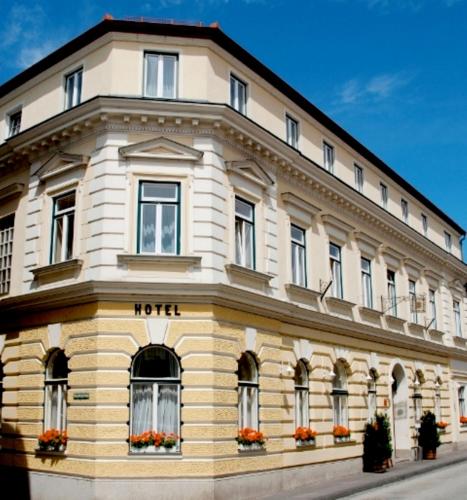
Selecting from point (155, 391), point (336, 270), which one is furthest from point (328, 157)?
point (155, 391)

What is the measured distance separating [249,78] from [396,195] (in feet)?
41.3

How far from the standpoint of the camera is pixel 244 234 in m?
18.1

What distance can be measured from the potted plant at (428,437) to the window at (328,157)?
11171 mm

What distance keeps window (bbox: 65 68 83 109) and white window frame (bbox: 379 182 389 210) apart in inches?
552

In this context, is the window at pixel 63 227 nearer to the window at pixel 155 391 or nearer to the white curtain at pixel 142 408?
the window at pixel 155 391

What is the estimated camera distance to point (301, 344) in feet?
65.9

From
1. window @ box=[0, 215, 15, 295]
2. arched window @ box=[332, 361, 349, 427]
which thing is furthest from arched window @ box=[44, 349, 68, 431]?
arched window @ box=[332, 361, 349, 427]

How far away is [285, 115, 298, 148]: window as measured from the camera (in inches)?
826

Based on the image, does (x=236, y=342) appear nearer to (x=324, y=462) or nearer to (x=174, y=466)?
(x=174, y=466)

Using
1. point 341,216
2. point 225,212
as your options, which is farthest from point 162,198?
point 341,216

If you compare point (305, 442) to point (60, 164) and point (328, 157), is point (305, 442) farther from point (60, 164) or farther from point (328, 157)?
point (60, 164)

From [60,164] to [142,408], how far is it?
674 centimetres

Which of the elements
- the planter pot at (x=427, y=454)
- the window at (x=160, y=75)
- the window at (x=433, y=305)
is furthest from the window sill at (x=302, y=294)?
the window at (x=433, y=305)

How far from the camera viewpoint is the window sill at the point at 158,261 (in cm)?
1593
